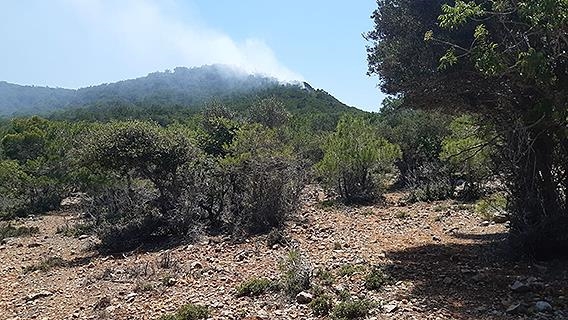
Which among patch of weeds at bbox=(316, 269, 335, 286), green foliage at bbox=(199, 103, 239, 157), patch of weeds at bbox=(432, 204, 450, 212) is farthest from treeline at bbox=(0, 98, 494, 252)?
patch of weeds at bbox=(316, 269, 335, 286)

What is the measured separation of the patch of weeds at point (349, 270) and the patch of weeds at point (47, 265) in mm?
7690

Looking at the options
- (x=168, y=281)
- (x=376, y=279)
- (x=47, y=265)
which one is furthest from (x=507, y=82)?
(x=47, y=265)

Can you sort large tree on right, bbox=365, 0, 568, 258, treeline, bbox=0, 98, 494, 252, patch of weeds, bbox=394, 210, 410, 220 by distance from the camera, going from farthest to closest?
patch of weeds, bbox=394, 210, 410, 220 → treeline, bbox=0, 98, 494, 252 → large tree on right, bbox=365, 0, 568, 258

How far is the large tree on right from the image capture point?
6.59m

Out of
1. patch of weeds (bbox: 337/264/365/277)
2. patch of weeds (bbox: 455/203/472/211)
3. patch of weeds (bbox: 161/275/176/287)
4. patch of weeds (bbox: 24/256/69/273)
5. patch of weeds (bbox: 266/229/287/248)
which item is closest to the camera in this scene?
patch of weeds (bbox: 337/264/365/277)

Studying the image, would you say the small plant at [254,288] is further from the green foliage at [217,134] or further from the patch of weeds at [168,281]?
the green foliage at [217,134]

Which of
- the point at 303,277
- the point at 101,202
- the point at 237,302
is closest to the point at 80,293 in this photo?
the point at 237,302

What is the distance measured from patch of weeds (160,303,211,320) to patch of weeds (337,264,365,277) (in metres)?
2.35

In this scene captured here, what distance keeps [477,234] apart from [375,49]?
5.04 metres

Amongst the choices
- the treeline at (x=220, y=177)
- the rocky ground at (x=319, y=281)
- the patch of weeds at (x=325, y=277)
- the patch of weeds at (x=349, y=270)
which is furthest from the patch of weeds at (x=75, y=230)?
the patch of weeds at (x=349, y=270)

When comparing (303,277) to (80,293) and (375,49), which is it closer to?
(80,293)

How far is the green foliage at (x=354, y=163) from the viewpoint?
63.3ft

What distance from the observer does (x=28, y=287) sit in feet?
34.6

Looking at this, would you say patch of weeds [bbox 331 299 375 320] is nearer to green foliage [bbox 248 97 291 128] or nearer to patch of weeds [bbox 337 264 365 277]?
patch of weeds [bbox 337 264 365 277]
